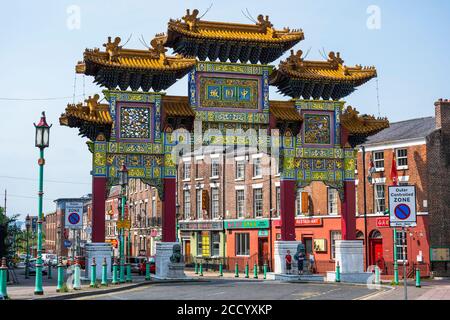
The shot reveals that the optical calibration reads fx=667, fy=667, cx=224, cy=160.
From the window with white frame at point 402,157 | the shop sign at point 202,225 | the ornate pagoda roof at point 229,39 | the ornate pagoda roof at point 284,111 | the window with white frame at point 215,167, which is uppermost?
the ornate pagoda roof at point 229,39

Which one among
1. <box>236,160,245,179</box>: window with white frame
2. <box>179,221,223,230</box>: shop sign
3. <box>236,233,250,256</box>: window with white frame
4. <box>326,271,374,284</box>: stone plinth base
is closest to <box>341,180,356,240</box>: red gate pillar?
<box>326,271,374,284</box>: stone plinth base

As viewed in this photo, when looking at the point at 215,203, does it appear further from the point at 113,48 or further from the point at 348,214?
the point at 113,48

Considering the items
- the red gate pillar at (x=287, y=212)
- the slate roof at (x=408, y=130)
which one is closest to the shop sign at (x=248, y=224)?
the slate roof at (x=408, y=130)

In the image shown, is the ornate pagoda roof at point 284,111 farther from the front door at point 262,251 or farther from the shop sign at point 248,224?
the front door at point 262,251

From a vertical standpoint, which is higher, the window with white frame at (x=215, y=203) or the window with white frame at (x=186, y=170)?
the window with white frame at (x=186, y=170)

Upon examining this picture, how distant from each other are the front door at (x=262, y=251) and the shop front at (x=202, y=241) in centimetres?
443

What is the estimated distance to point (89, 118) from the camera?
3394 centimetres

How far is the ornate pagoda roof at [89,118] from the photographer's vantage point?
3394cm

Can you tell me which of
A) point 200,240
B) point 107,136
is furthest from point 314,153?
point 200,240

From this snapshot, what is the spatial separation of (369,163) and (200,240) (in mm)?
20405

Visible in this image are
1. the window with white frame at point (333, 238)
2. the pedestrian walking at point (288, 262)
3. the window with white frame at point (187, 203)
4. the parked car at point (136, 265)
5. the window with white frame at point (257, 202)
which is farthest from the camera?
the window with white frame at point (187, 203)
